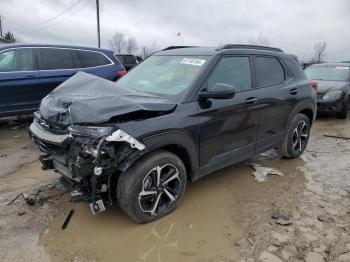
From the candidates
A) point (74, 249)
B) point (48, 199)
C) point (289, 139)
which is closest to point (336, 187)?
point (289, 139)

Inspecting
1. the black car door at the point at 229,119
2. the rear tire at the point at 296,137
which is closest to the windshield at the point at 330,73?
the rear tire at the point at 296,137

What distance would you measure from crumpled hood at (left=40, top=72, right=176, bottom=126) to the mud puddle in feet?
3.58

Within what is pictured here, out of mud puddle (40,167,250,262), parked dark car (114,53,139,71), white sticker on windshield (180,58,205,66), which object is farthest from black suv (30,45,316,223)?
parked dark car (114,53,139,71)

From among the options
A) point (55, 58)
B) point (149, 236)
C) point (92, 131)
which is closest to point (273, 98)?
point (149, 236)

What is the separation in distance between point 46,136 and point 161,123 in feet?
3.78

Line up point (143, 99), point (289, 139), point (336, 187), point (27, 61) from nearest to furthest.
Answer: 1. point (143, 99)
2. point (336, 187)
3. point (289, 139)
4. point (27, 61)

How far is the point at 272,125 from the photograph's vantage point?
4688 mm

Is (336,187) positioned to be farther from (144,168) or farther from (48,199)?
(48,199)

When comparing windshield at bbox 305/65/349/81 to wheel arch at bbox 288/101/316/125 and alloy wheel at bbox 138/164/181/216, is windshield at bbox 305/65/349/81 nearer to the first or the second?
wheel arch at bbox 288/101/316/125

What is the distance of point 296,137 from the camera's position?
543 centimetres

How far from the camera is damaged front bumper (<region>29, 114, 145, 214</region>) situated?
2848 millimetres

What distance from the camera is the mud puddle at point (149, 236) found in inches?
116

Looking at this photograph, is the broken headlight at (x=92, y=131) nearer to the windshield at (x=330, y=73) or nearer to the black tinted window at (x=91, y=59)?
the black tinted window at (x=91, y=59)

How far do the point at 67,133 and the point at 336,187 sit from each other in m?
3.54
